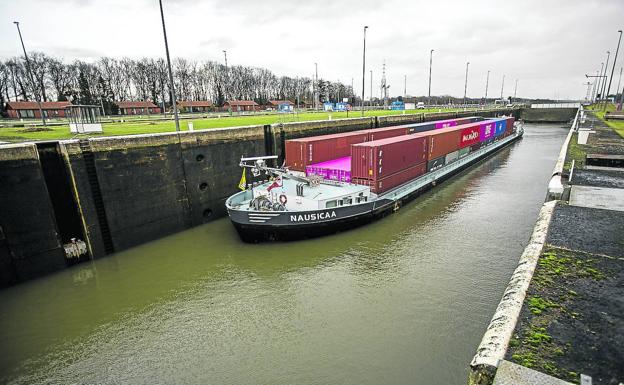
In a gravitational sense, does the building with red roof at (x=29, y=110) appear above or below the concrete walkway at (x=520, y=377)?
above

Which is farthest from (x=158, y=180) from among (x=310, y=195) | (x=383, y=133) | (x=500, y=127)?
(x=500, y=127)

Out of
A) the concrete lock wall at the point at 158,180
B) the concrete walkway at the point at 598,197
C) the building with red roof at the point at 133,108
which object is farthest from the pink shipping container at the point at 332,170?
the building with red roof at the point at 133,108

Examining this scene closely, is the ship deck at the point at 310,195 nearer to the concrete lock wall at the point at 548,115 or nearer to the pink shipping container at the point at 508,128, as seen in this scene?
the pink shipping container at the point at 508,128

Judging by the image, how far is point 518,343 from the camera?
15.8ft

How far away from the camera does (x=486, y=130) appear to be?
42.5 metres

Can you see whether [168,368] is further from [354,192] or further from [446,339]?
[354,192]

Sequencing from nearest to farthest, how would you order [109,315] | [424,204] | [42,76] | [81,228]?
[109,315]
[81,228]
[424,204]
[42,76]

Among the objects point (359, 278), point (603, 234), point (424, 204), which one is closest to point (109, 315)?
point (359, 278)

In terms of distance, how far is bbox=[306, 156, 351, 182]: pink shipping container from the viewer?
20109 millimetres

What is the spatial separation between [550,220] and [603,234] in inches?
45.2

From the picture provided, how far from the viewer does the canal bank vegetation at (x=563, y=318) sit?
14.7 feet

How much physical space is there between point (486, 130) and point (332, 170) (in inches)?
1235

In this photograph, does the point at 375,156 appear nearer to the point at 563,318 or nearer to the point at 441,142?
the point at 441,142

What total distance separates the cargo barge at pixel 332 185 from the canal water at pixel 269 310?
1.02 metres
